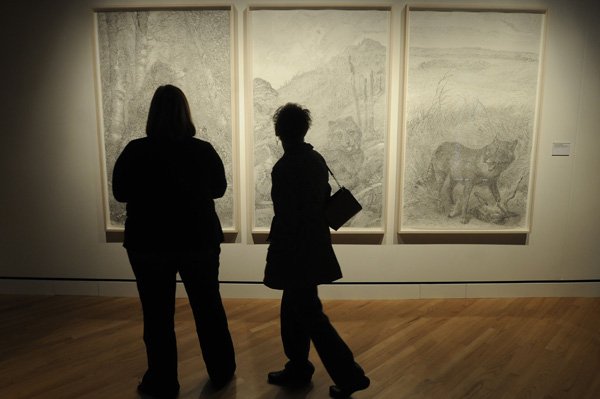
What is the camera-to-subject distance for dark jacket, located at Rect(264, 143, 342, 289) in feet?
7.52

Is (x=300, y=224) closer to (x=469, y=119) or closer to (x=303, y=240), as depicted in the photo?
(x=303, y=240)

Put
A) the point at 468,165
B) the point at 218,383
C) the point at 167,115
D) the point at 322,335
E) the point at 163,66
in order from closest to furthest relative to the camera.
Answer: the point at 167,115 < the point at 322,335 < the point at 218,383 < the point at 163,66 < the point at 468,165

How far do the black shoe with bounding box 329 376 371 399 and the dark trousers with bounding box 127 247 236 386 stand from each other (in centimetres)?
73

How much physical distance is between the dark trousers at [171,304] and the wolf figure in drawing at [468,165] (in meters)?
2.55

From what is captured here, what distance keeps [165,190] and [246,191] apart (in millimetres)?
1852

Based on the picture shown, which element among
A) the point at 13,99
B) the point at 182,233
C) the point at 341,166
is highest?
the point at 13,99

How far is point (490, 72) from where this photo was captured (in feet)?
12.8

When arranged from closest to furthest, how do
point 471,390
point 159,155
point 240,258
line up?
point 159,155 → point 471,390 → point 240,258

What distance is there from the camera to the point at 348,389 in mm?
2467

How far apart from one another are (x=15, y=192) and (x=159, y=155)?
9.73 feet

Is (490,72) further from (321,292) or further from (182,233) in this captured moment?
(182,233)

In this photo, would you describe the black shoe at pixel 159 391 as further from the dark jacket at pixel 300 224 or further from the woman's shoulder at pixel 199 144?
the woman's shoulder at pixel 199 144

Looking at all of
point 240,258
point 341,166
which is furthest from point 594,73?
point 240,258

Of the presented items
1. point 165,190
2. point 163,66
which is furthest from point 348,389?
point 163,66
